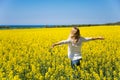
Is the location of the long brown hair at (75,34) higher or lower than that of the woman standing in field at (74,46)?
higher

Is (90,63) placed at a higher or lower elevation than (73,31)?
lower

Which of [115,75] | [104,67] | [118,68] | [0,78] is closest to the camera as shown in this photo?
[0,78]

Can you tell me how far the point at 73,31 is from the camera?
24.4 ft

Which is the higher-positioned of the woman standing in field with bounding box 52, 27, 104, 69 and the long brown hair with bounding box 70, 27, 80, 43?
the long brown hair with bounding box 70, 27, 80, 43

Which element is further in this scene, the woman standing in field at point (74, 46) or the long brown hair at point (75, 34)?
the woman standing in field at point (74, 46)

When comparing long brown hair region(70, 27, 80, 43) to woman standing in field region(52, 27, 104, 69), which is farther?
woman standing in field region(52, 27, 104, 69)

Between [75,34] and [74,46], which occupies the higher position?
[75,34]

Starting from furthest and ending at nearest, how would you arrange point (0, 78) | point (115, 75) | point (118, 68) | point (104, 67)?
point (104, 67) < point (118, 68) < point (115, 75) < point (0, 78)

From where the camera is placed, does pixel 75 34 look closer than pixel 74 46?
Yes

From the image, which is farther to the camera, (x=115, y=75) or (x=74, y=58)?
(x=74, y=58)

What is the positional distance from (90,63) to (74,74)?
1.30 metres

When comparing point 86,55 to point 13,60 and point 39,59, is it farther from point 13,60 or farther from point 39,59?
point 13,60

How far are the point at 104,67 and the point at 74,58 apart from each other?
0.98m

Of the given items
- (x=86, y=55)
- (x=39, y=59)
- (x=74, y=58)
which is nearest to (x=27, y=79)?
(x=74, y=58)
